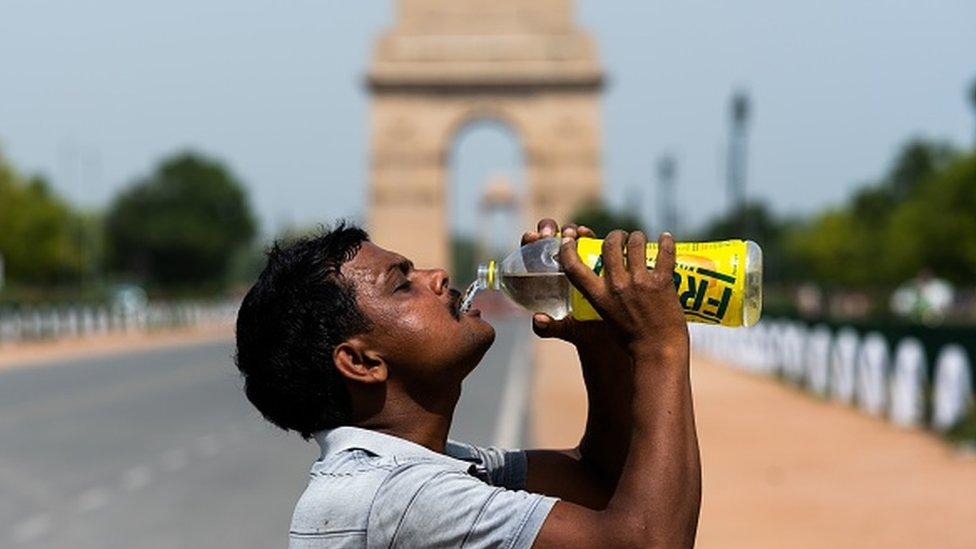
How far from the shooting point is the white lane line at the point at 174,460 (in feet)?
45.7

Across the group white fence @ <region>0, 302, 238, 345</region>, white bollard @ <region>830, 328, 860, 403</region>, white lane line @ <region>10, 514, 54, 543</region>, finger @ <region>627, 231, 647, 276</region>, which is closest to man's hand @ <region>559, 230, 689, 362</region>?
finger @ <region>627, 231, 647, 276</region>

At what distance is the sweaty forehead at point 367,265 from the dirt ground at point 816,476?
696cm

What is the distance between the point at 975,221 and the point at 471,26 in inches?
2031

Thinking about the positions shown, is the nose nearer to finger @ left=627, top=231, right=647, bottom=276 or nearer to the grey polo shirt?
the grey polo shirt

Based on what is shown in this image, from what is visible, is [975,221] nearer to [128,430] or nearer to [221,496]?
[128,430]

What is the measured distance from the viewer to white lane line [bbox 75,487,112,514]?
36.7 feet

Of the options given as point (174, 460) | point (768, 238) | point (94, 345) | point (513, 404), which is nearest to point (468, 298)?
point (174, 460)

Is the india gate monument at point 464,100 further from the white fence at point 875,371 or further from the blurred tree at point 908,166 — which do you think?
the white fence at point 875,371

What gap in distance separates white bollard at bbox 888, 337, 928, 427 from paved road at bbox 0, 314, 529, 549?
12.4 feet

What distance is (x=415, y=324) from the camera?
257 cm

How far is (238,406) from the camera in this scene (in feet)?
71.6

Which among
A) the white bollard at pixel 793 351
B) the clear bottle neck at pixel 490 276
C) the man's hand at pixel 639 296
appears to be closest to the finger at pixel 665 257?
the man's hand at pixel 639 296

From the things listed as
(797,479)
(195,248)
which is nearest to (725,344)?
(797,479)

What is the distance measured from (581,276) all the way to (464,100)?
308 feet
